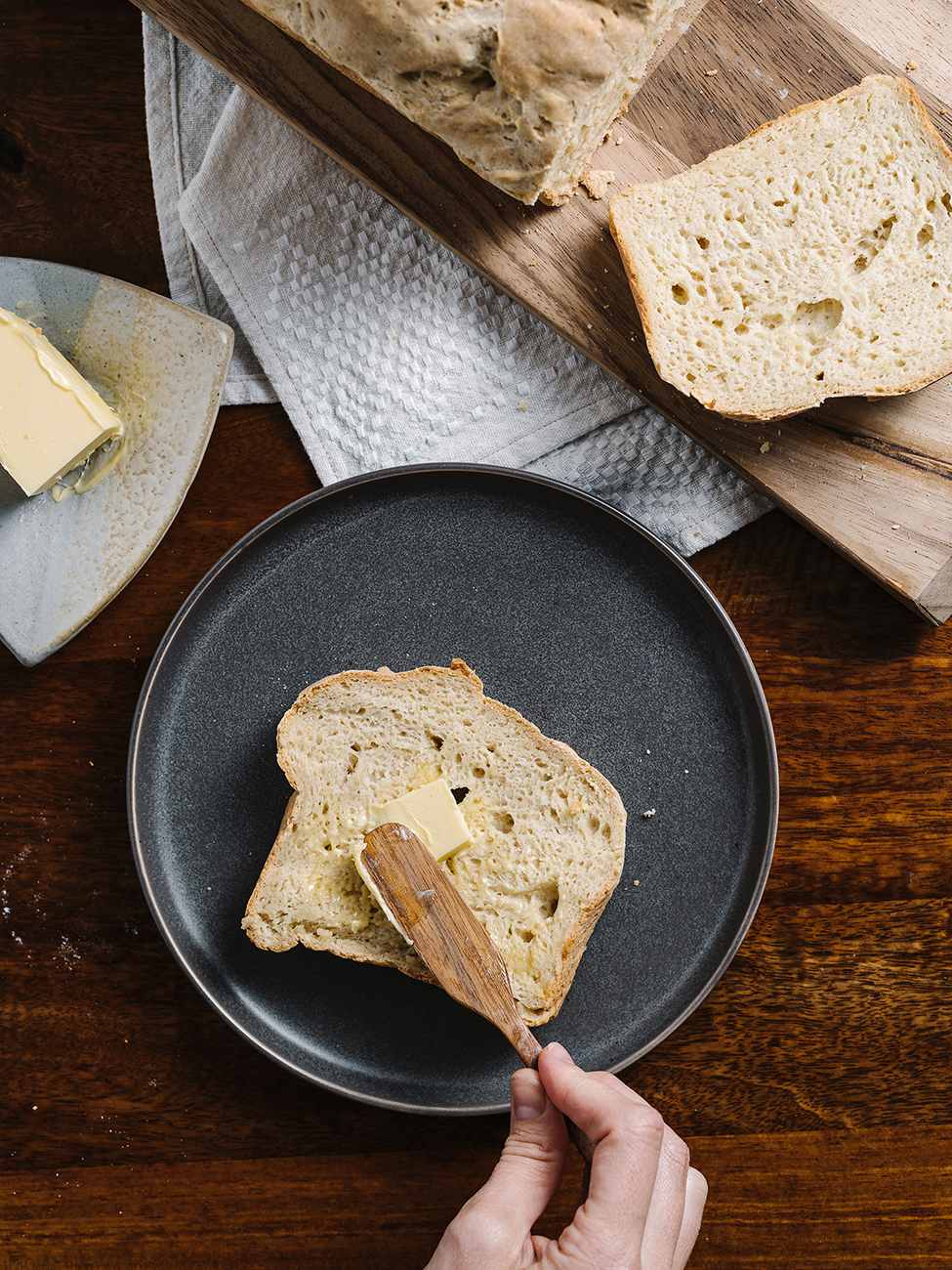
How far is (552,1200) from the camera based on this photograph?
2074mm

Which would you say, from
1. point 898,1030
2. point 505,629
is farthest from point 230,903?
point 898,1030

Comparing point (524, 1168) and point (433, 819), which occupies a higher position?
point (433, 819)

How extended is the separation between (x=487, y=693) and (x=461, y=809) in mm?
293

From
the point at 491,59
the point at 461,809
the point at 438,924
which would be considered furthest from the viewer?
the point at 461,809

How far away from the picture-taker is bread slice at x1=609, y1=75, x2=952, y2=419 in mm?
1889

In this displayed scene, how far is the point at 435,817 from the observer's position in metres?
1.82

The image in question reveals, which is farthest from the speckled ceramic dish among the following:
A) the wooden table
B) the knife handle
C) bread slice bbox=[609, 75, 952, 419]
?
the knife handle

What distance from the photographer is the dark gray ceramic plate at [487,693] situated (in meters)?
1.97

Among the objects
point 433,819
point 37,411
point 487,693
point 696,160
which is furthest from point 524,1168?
point 696,160

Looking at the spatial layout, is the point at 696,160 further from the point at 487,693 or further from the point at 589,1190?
the point at 589,1190

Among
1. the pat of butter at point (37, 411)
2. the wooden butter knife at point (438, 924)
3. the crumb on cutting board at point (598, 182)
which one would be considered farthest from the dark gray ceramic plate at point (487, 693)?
the crumb on cutting board at point (598, 182)

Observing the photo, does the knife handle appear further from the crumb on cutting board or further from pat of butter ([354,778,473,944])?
the crumb on cutting board

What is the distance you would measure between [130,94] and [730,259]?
1573 millimetres

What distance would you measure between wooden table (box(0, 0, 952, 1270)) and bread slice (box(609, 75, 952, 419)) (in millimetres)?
404
